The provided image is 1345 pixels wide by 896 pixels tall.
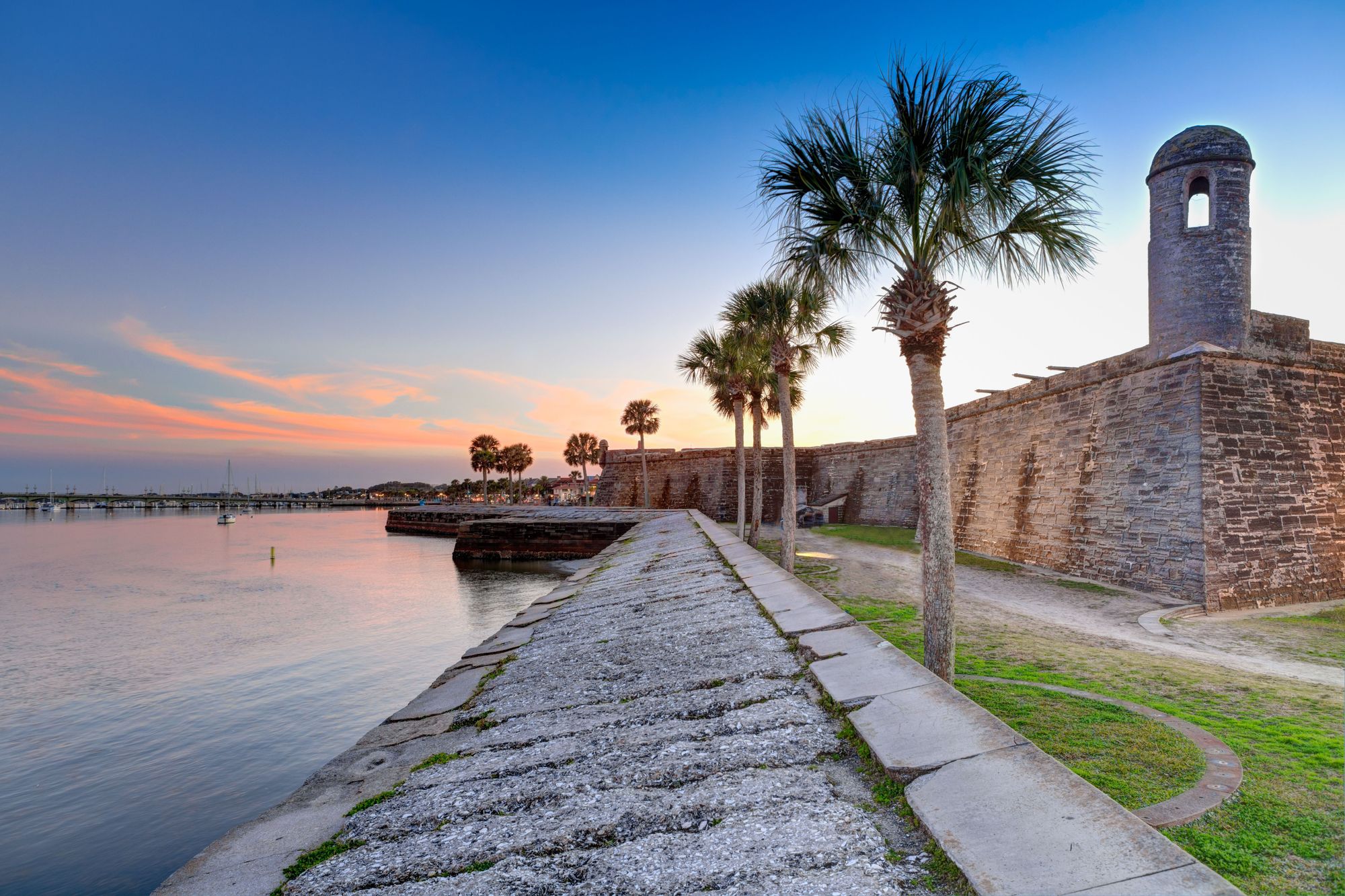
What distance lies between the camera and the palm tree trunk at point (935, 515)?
20.6 feet

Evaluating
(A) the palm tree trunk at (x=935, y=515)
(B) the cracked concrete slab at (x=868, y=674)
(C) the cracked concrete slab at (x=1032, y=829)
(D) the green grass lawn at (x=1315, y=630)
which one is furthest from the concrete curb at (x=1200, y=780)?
(D) the green grass lawn at (x=1315, y=630)

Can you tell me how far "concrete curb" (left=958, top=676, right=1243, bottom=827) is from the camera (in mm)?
3695

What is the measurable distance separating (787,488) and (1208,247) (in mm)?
11485

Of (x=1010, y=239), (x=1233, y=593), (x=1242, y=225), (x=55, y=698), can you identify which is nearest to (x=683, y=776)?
(x=1010, y=239)

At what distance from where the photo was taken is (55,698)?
42.2ft

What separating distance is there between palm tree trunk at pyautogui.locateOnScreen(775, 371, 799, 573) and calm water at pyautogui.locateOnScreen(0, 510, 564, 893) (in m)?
8.21

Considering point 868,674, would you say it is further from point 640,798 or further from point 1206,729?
point 1206,729

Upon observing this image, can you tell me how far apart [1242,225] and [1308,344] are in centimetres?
320

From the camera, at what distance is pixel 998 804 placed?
87.3 inches

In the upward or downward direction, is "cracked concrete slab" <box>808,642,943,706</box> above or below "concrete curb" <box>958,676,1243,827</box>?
above

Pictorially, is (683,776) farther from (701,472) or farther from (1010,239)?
(701,472)

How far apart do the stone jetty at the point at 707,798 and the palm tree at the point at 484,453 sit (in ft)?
246

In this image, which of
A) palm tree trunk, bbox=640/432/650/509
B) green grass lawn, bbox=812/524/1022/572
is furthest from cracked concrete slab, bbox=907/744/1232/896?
palm tree trunk, bbox=640/432/650/509

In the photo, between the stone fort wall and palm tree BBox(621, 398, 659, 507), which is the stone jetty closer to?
the stone fort wall
